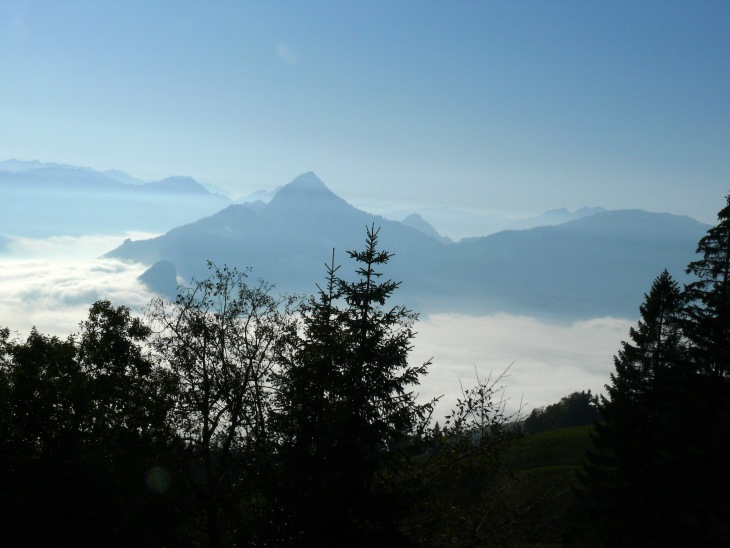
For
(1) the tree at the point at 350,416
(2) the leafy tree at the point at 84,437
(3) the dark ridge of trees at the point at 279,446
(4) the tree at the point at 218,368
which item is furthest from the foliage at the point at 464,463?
(2) the leafy tree at the point at 84,437

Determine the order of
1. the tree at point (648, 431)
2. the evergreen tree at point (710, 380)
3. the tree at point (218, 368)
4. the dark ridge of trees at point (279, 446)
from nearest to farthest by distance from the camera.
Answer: the dark ridge of trees at point (279, 446) → the tree at point (218, 368) → the evergreen tree at point (710, 380) → the tree at point (648, 431)

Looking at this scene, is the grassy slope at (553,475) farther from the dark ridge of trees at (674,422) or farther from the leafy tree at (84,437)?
the leafy tree at (84,437)

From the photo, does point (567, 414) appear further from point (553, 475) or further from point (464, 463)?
point (464, 463)

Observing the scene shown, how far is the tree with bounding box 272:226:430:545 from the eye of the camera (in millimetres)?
15000

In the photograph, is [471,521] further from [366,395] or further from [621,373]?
[621,373]

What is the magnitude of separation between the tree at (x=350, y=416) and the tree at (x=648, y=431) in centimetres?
1574

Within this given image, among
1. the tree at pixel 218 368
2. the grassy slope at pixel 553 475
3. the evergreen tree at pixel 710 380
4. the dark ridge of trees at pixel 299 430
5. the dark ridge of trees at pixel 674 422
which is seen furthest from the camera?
the grassy slope at pixel 553 475

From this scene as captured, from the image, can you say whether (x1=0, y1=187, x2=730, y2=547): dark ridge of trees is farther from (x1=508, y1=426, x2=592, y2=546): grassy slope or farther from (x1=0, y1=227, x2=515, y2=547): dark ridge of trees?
(x1=508, y1=426, x2=592, y2=546): grassy slope

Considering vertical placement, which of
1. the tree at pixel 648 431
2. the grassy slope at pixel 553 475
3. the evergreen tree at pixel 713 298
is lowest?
the grassy slope at pixel 553 475

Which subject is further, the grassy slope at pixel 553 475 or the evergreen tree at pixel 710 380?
the grassy slope at pixel 553 475

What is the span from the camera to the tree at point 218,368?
21.0 m

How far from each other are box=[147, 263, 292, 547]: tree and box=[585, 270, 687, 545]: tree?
17.4 m

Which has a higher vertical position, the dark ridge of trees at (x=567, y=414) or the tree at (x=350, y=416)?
the tree at (x=350, y=416)

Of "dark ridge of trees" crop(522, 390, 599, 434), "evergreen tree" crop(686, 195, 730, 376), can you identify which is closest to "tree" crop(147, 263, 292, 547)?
"evergreen tree" crop(686, 195, 730, 376)
